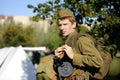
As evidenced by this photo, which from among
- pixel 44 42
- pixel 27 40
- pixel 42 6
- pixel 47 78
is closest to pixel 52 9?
pixel 42 6

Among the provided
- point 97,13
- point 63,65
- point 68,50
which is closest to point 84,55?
point 68,50

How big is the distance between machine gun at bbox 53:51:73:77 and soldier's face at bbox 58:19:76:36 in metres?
0.26

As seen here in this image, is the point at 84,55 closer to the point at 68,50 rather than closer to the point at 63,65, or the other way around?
the point at 68,50

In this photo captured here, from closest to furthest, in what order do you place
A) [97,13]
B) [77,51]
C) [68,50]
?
[68,50], [77,51], [97,13]

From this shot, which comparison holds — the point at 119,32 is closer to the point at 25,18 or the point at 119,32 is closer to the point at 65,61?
the point at 65,61

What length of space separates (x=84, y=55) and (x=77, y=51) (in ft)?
0.40

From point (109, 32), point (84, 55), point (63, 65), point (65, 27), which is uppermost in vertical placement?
point (65, 27)

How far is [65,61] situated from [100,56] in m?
0.43

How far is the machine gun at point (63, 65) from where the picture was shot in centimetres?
393

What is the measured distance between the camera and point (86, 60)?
378 cm

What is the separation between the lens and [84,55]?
12.6 feet

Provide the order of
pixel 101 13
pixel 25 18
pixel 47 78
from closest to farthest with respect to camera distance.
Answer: pixel 47 78, pixel 101 13, pixel 25 18

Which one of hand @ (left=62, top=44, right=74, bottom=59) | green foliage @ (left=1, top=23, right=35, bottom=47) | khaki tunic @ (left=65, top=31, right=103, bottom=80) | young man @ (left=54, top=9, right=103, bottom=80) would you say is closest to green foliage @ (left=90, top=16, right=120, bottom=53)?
young man @ (left=54, top=9, right=103, bottom=80)

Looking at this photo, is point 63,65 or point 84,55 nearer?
point 84,55
